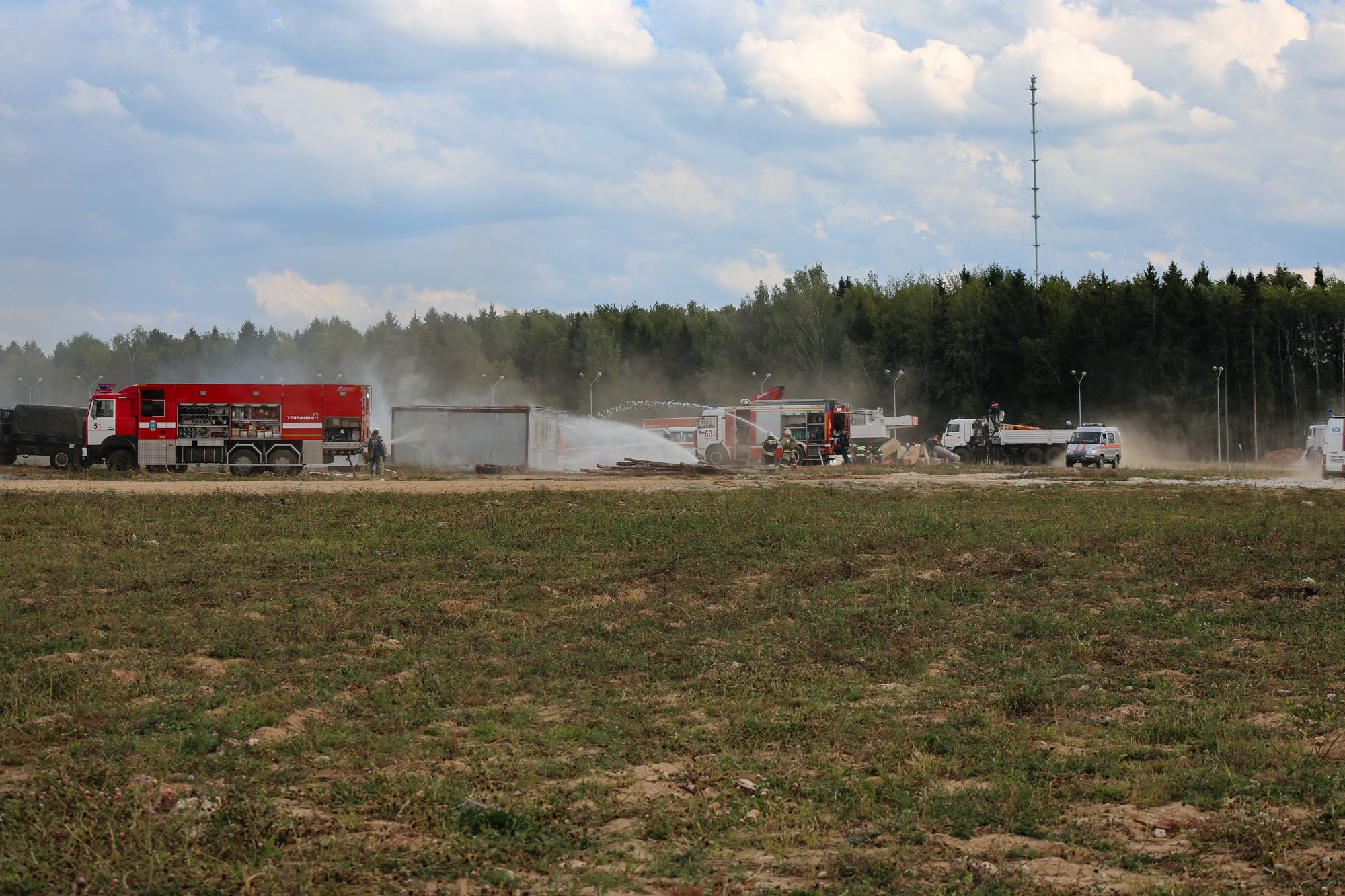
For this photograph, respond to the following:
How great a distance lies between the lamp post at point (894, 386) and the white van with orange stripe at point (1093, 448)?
40798 millimetres

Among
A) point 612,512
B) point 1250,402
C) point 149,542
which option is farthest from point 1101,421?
point 149,542

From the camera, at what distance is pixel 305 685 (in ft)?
28.3

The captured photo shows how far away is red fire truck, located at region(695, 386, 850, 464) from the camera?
4619cm

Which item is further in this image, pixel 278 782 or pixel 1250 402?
pixel 1250 402

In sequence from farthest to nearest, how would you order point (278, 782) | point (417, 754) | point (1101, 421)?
point (1101, 421) → point (417, 754) → point (278, 782)

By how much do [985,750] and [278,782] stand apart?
4.72 m

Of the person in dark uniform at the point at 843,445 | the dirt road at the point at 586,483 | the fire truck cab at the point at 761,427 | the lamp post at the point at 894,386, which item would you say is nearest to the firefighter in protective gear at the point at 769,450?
the fire truck cab at the point at 761,427

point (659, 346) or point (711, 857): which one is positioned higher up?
point (659, 346)

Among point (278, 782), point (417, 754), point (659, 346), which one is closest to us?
point (278, 782)

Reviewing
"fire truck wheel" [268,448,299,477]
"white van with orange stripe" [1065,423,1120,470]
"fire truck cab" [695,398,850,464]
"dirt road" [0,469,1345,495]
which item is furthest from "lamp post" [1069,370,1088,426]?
"fire truck wheel" [268,448,299,477]

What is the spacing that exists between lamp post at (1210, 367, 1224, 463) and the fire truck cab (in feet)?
125

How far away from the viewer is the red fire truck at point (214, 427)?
35.2 meters

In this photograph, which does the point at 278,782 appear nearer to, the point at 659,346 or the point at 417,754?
the point at 417,754

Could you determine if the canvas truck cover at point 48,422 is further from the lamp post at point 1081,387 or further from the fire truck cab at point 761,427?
the lamp post at point 1081,387
